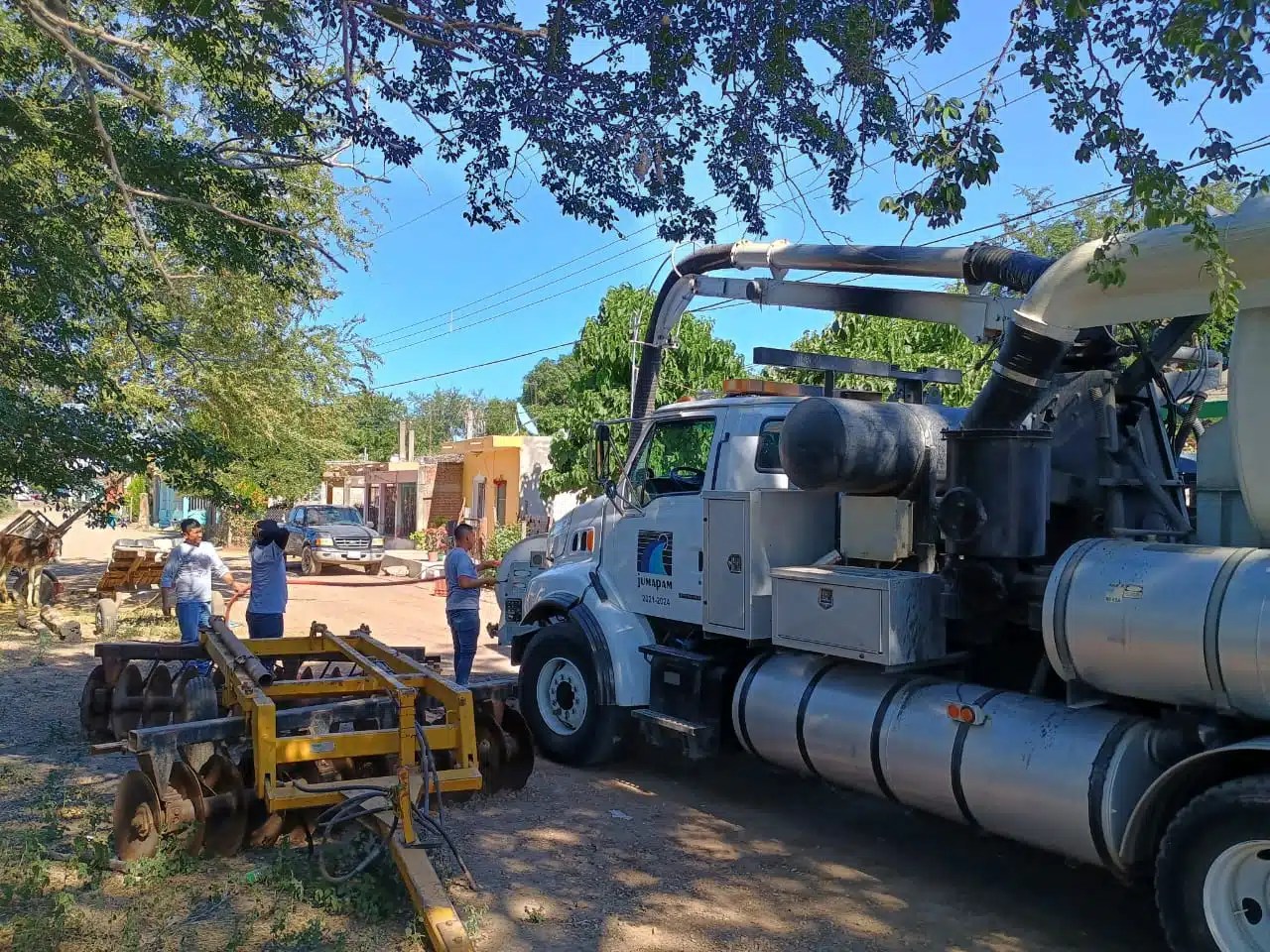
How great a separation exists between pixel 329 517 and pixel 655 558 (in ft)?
67.5

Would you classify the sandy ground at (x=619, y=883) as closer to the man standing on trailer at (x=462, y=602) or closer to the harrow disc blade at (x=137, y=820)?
the harrow disc blade at (x=137, y=820)

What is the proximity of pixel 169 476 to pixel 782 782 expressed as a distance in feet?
17.2

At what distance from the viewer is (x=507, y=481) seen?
102 feet

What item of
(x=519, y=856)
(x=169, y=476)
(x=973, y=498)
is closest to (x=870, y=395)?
(x=973, y=498)

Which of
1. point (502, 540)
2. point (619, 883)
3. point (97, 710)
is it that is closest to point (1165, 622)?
point (619, 883)

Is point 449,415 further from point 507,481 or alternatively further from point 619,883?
point 619,883

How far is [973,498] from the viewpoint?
544 cm

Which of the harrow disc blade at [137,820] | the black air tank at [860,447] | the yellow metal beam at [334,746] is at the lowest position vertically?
the harrow disc blade at [137,820]

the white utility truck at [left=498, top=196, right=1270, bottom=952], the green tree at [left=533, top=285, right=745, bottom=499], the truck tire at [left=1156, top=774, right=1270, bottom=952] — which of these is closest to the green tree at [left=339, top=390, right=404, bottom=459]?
the green tree at [left=533, top=285, right=745, bottom=499]

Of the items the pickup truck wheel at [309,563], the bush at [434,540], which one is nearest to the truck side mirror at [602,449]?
the pickup truck wheel at [309,563]

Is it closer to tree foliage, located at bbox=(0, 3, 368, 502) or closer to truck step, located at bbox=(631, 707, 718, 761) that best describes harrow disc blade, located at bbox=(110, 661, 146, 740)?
tree foliage, located at bbox=(0, 3, 368, 502)

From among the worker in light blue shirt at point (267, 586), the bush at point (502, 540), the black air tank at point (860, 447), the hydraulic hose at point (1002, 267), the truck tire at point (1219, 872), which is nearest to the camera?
the truck tire at point (1219, 872)

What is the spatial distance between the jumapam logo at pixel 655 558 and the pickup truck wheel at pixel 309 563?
61.6ft

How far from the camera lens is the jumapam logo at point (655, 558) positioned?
728 centimetres
